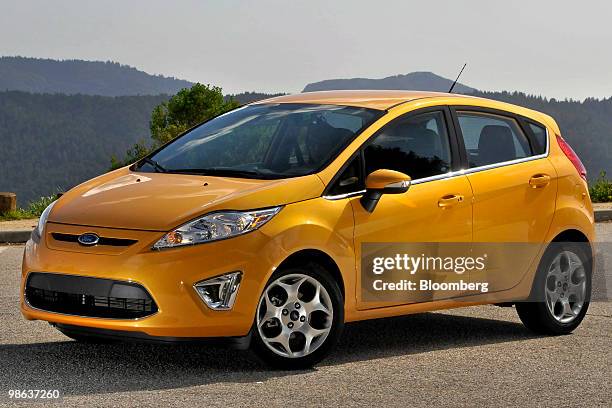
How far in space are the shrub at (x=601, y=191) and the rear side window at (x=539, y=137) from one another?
14.1 meters

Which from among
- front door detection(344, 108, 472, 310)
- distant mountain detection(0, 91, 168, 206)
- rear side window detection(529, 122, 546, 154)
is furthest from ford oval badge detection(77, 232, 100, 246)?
distant mountain detection(0, 91, 168, 206)

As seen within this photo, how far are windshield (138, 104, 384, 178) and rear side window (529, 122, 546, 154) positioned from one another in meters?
1.66

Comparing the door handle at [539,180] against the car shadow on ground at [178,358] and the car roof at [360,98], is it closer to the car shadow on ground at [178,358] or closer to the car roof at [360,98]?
the car roof at [360,98]

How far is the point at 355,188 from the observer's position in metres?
7.83

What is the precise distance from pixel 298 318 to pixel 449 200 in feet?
4.73

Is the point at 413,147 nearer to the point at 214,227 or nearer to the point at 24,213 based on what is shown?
the point at 214,227

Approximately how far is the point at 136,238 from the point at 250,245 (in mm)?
639

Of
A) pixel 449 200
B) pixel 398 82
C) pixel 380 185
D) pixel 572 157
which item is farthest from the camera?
pixel 398 82

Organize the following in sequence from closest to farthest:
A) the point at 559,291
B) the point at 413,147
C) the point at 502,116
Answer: the point at 413,147
the point at 559,291
the point at 502,116

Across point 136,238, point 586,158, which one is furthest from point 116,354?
point 586,158

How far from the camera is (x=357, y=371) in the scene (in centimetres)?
758

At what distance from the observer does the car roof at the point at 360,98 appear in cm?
855

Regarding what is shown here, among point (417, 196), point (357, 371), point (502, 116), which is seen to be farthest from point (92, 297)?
point (502, 116)

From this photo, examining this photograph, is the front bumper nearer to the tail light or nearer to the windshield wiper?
the windshield wiper
